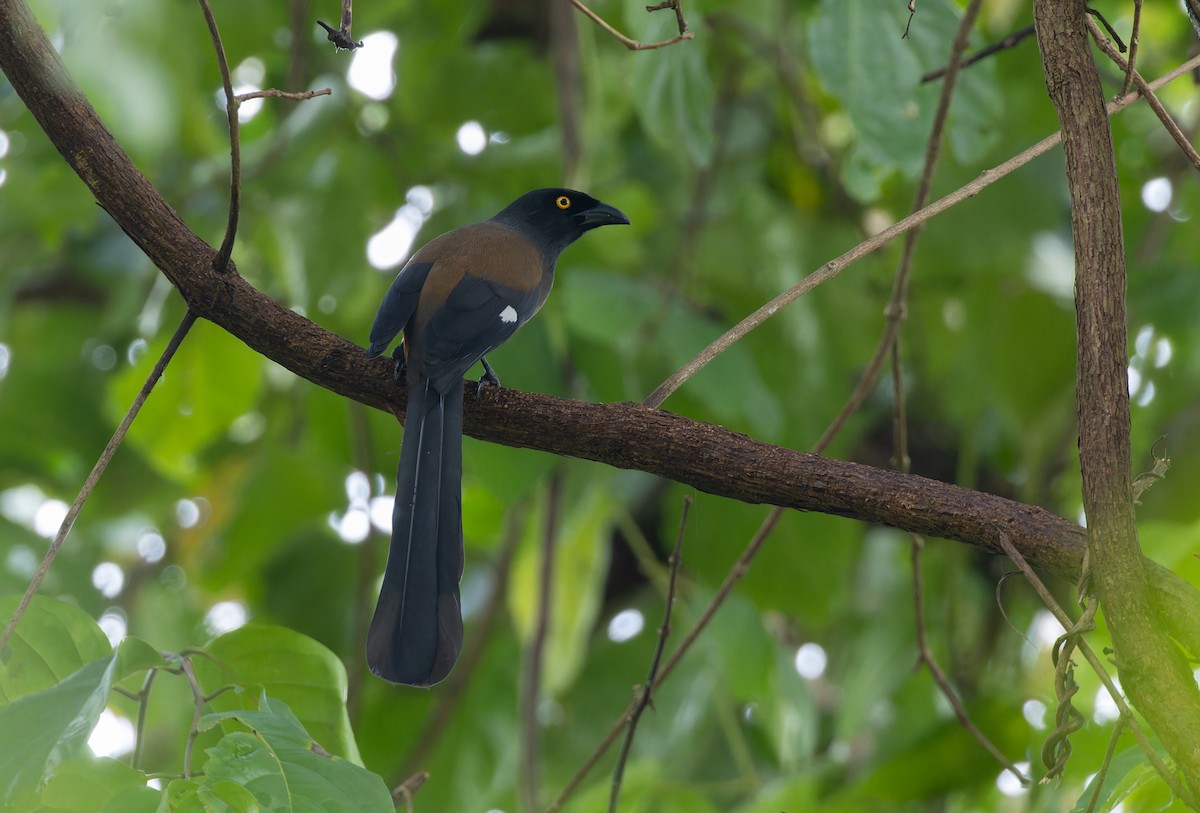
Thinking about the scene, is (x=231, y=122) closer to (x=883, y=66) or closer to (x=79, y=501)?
(x=79, y=501)

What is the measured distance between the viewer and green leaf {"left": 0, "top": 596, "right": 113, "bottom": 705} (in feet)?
5.59

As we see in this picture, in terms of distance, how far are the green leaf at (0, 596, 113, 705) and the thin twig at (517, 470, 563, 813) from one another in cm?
162

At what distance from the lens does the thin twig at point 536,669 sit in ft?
10.5

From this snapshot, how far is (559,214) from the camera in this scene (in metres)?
3.51

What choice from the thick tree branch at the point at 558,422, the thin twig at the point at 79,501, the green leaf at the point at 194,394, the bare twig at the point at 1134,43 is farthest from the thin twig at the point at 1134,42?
the green leaf at the point at 194,394

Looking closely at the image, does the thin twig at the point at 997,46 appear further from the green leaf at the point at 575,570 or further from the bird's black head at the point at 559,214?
the green leaf at the point at 575,570

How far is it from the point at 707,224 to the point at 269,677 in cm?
271

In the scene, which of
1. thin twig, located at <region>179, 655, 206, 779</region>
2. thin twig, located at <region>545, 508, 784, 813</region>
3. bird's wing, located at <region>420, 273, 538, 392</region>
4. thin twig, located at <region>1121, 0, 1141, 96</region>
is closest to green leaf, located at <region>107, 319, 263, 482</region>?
bird's wing, located at <region>420, 273, 538, 392</region>

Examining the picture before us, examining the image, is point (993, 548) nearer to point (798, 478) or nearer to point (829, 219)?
point (798, 478)

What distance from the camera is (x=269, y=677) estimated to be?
1823mm

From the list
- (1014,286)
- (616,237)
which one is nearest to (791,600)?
(1014,286)

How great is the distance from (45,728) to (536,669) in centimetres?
190

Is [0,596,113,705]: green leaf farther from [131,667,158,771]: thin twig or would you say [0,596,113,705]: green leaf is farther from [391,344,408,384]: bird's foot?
[391,344,408,384]: bird's foot

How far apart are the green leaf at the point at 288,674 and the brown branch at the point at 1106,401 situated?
44.1 inches
